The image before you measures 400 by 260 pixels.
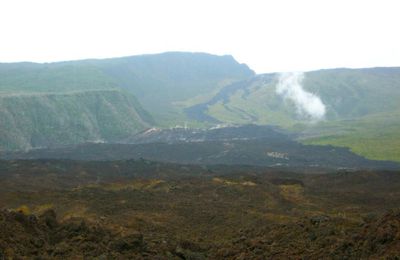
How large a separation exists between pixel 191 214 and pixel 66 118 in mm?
101812

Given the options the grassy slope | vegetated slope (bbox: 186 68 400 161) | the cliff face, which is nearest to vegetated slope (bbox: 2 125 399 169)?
the grassy slope

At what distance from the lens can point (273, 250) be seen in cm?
2267

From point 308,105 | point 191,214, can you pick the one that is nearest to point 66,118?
point 308,105

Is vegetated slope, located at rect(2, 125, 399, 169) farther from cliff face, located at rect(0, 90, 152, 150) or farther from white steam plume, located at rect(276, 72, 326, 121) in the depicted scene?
white steam plume, located at rect(276, 72, 326, 121)

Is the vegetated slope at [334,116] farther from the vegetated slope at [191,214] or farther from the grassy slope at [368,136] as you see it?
the vegetated slope at [191,214]

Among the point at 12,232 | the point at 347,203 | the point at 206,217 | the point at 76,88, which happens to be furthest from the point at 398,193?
the point at 76,88

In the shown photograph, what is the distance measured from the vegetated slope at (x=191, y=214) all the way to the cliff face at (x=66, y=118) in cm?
4862

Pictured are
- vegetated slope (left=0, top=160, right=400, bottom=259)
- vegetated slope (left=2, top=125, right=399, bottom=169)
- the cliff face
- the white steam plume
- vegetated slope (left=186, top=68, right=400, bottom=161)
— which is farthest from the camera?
the white steam plume

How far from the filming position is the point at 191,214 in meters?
40.3

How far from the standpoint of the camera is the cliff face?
120500mm

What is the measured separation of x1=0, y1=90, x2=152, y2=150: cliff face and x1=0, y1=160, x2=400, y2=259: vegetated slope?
160 ft

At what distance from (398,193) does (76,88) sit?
A: 151 meters

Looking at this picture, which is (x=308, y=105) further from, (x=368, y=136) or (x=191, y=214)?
(x=191, y=214)

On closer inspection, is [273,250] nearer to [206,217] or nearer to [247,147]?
[206,217]
